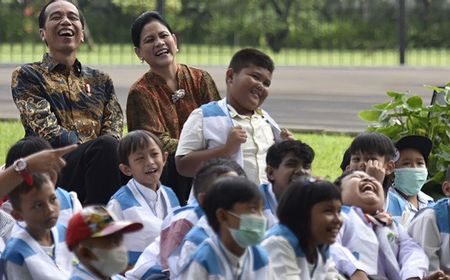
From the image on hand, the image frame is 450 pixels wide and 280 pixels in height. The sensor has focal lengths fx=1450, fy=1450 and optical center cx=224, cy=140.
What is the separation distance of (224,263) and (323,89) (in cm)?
1270

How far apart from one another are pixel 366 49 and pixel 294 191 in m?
22.4

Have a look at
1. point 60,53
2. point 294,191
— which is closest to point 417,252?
point 294,191

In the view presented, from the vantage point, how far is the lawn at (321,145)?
11562 millimetres

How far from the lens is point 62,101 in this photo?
8422mm

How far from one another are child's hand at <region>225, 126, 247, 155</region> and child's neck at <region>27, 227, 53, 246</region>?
1.42m

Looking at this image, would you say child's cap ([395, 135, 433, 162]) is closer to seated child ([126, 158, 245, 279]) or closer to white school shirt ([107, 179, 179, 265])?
→ white school shirt ([107, 179, 179, 265])

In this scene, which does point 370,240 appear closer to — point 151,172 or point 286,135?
point 286,135

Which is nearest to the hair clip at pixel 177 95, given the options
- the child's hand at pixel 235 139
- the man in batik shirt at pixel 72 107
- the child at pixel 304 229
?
the man in batik shirt at pixel 72 107

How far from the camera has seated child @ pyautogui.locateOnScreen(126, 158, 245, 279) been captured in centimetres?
671

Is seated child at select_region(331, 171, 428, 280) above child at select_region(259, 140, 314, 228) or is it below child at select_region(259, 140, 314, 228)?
below

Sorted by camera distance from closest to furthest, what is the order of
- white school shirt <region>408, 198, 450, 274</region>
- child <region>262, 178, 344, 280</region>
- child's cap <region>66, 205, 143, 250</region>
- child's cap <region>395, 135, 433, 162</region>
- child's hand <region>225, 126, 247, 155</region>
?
child's cap <region>66, 205, 143, 250</region>, child <region>262, 178, 344, 280</region>, white school shirt <region>408, 198, 450, 274</region>, child's hand <region>225, 126, 247, 155</region>, child's cap <region>395, 135, 433, 162</region>

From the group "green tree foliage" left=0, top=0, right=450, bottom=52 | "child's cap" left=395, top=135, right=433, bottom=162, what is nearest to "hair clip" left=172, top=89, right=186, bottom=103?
"child's cap" left=395, top=135, right=433, bottom=162

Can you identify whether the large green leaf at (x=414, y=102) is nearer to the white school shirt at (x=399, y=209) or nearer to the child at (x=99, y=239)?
the white school shirt at (x=399, y=209)

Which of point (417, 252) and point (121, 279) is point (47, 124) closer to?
point (121, 279)
